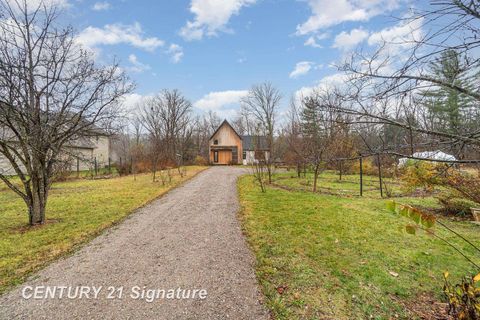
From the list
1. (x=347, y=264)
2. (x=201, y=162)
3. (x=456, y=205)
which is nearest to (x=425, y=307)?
(x=347, y=264)

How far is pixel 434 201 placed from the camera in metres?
9.72

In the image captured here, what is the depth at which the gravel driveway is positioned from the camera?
9.41 feet

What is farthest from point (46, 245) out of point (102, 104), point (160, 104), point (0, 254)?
point (160, 104)

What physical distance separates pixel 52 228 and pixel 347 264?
7358mm

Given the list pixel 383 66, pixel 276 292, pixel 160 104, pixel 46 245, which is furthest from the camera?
pixel 160 104

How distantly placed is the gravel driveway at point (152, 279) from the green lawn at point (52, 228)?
42 cm

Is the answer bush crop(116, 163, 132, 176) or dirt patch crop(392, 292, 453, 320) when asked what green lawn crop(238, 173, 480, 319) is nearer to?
dirt patch crop(392, 292, 453, 320)

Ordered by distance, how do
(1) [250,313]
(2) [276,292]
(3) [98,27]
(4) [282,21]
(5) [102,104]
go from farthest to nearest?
(4) [282,21]
(3) [98,27]
(5) [102,104]
(2) [276,292]
(1) [250,313]

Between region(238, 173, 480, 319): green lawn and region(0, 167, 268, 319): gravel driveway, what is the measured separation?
421 mm

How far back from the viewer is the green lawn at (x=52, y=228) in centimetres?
423

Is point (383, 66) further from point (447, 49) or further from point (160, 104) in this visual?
point (160, 104)

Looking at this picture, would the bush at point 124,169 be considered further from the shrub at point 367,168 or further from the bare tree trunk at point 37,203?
the shrub at point 367,168

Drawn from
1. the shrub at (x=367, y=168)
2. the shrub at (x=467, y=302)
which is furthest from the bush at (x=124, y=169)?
the shrub at (x=467, y=302)

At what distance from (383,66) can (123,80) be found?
7867 millimetres
